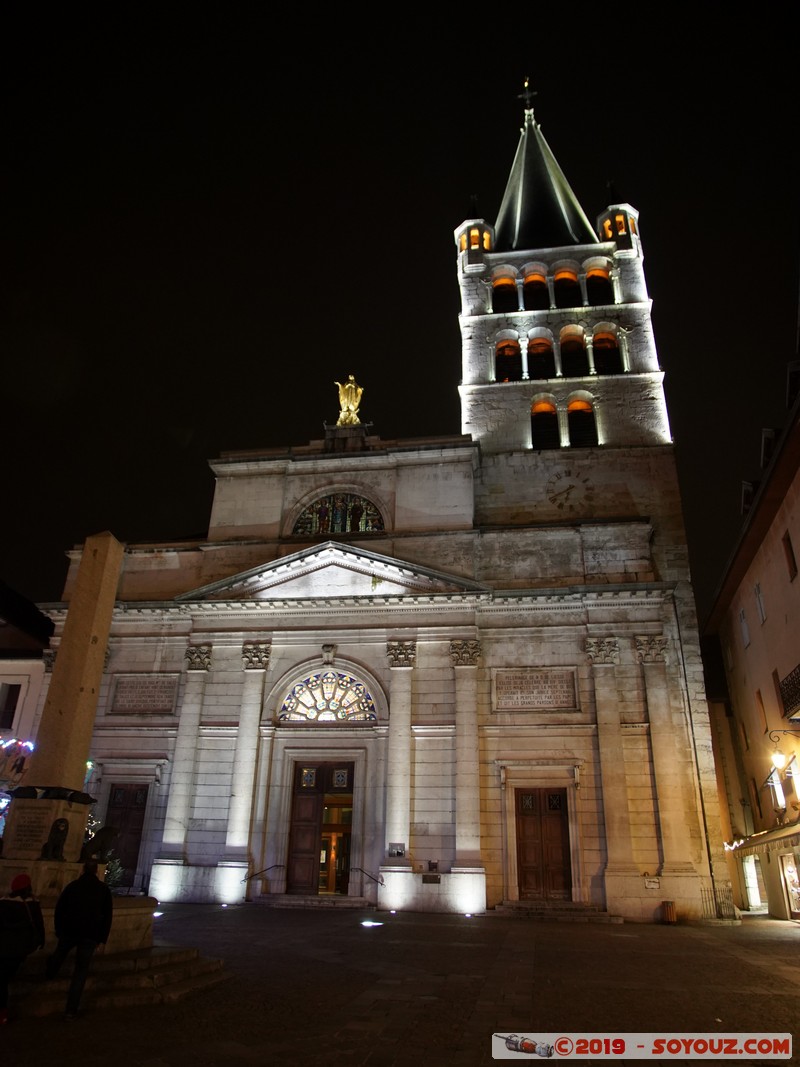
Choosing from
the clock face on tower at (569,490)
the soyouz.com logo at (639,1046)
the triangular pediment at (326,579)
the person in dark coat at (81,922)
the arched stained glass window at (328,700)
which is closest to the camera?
the soyouz.com logo at (639,1046)

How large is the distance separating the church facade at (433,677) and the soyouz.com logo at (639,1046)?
16.0m

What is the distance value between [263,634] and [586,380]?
696 inches

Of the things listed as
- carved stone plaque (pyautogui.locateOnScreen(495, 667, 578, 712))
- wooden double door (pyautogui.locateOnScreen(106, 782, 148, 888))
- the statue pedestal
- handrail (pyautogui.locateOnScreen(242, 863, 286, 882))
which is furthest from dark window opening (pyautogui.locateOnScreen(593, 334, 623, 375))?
the statue pedestal

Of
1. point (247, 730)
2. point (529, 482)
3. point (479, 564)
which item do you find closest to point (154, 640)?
point (247, 730)

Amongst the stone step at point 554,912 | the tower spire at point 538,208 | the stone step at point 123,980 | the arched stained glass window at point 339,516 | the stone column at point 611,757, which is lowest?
the stone step at point 123,980

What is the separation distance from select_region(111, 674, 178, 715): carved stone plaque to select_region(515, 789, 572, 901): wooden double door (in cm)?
1297

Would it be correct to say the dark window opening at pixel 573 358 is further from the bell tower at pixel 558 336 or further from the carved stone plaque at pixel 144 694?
the carved stone plaque at pixel 144 694

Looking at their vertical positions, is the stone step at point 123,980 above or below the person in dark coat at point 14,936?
below

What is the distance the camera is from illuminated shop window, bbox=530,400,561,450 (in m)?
31.8

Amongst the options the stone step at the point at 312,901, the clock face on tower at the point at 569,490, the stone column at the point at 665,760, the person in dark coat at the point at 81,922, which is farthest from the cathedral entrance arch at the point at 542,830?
the person in dark coat at the point at 81,922

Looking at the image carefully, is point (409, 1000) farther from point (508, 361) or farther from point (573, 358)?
point (573, 358)

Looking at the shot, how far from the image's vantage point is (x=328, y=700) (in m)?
26.0

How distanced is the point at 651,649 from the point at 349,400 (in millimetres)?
16627

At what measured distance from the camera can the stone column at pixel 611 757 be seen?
72.7 ft
